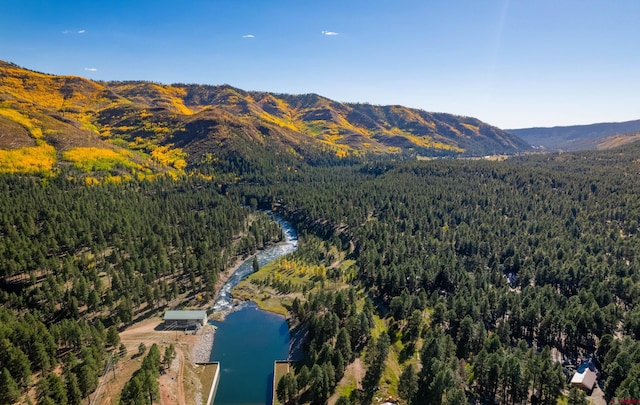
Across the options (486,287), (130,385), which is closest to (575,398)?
(486,287)

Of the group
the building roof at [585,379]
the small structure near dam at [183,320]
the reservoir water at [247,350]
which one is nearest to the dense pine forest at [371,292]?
the building roof at [585,379]

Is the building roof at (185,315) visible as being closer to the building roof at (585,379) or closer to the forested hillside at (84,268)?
the forested hillside at (84,268)

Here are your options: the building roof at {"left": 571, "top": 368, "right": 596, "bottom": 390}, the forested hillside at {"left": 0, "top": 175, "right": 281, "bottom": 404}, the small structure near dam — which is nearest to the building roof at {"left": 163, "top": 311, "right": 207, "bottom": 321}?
the small structure near dam

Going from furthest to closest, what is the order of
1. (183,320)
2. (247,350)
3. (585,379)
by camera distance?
(183,320) → (247,350) → (585,379)

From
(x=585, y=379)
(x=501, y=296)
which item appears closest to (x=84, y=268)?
(x=501, y=296)

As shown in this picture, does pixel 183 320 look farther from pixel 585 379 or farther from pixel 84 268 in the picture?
pixel 585 379

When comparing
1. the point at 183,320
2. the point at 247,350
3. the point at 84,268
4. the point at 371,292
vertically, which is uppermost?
the point at 84,268
